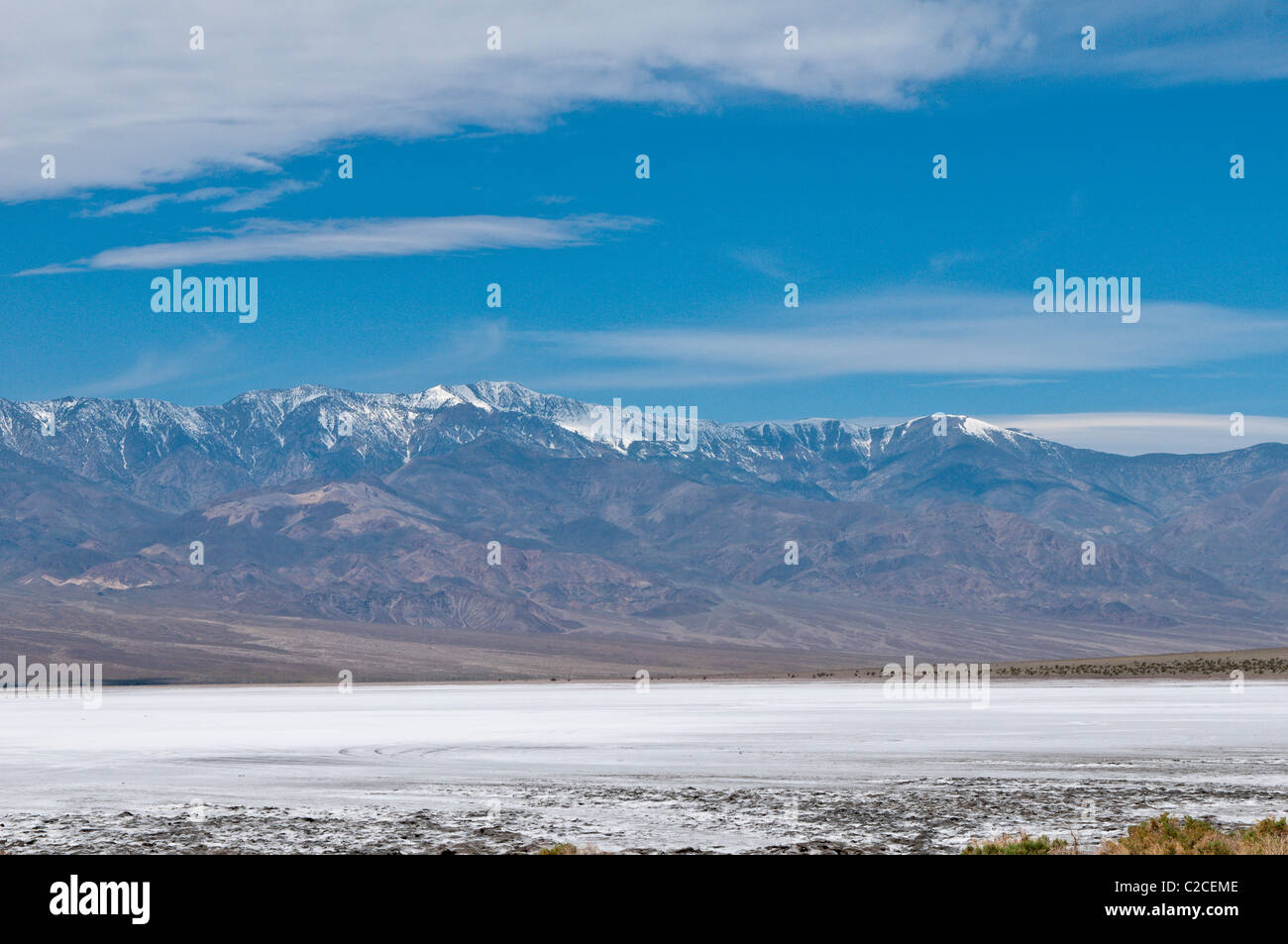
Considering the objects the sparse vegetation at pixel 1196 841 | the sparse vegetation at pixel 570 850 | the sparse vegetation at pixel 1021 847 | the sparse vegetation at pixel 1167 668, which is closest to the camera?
the sparse vegetation at pixel 1196 841

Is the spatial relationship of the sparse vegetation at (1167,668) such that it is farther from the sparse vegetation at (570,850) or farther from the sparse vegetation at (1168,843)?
the sparse vegetation at (570,850)

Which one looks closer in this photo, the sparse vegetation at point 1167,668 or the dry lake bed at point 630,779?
the dry lake bed at point 630,779

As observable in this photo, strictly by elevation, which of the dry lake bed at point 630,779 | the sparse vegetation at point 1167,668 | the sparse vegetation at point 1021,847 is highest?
the sparse vegetation at point 1021,847

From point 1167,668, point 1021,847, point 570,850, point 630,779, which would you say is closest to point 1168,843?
point 1021,847

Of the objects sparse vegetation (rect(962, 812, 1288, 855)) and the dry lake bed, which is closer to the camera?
sparse vegetation (rect(962, 812, 1288, 855))

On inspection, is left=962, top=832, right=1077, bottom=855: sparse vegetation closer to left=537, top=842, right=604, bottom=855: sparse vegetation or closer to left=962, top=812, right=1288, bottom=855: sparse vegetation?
left=962, top=812, right=1288, bottom=855: sparse vegetation

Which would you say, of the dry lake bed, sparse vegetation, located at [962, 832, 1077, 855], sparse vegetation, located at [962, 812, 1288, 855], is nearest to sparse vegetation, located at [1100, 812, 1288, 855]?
sparse vegetation, located at [962, 812, 1288, 855]

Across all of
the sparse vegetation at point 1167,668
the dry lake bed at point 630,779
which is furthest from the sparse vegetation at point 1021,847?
the sparse vegetation at point 1167,668

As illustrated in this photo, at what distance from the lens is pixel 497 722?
176 ft

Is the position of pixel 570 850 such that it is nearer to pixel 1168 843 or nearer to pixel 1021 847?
pixel 1021 847

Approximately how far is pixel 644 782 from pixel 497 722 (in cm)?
2621
